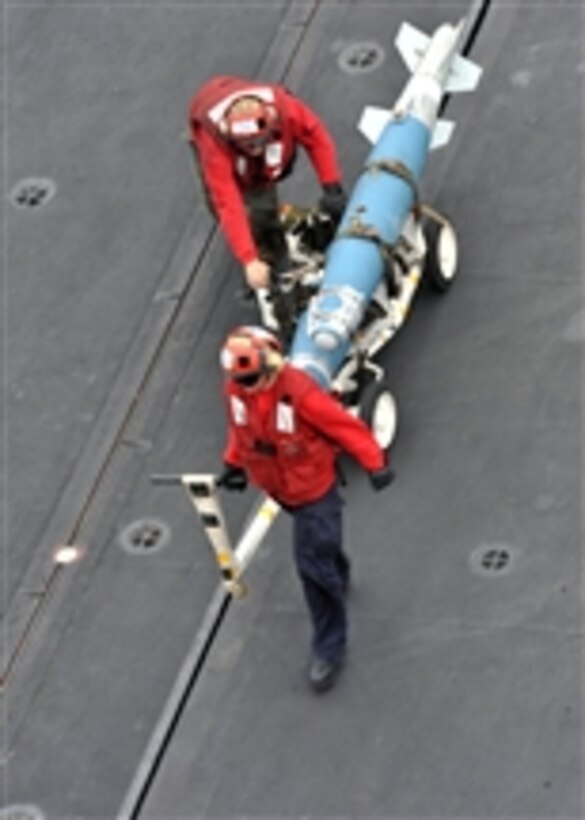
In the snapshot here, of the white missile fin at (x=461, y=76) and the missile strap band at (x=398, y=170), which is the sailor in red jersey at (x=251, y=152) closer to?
the missile strap band at (x=398, y=170)

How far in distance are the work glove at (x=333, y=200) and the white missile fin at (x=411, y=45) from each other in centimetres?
129

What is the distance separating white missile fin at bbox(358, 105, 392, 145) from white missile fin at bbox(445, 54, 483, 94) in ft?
1.42

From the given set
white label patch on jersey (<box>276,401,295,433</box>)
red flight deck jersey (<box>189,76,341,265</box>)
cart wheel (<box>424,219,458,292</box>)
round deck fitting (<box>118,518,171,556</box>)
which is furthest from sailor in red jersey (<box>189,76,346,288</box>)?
white label patch on jersey (<box>276,401,295,433</box>)

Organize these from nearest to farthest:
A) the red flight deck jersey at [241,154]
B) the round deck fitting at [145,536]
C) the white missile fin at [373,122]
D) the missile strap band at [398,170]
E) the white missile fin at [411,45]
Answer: the red flight deck jersey at [241,154] < the round deck fitting at [145,536] < the missile strap band at [398,170] < the white missile fin at [373,122] < the white missile fin at [411,45]

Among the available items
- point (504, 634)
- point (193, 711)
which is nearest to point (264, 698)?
A: point (193, 711)

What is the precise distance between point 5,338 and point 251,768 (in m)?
3.32

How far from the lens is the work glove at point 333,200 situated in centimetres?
1437

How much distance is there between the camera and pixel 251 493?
14.3 metres

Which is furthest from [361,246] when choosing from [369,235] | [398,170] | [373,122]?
[373,122]

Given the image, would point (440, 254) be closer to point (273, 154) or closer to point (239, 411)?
point (273, 154)

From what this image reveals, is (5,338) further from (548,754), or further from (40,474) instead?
(548,754)

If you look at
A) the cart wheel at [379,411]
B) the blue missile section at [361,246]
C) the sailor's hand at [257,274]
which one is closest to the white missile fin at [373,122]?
the blue missile section at [361,246]

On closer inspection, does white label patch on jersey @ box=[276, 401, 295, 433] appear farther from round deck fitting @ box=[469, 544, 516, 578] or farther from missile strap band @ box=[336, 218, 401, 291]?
missile strap band @ box=[336, 218, 401, 291]

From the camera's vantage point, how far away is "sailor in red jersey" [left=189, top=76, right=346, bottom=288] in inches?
548
